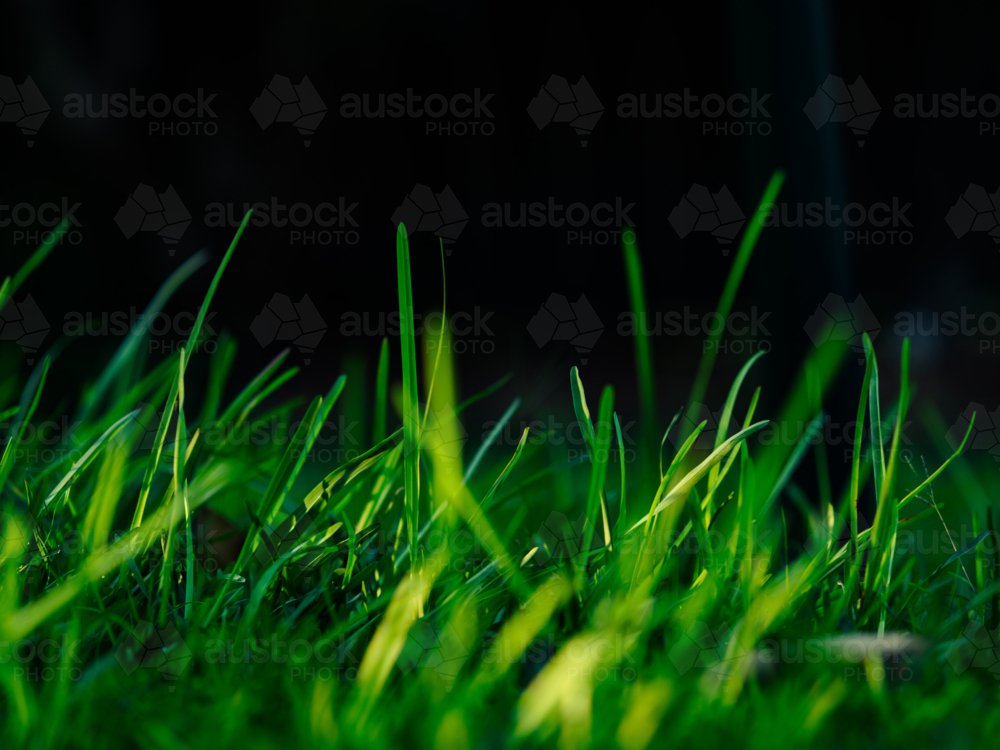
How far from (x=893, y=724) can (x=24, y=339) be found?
2944 mm

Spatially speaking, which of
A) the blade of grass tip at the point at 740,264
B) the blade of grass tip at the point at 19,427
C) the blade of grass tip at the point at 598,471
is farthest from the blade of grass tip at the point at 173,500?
the blade of grass tip at the point at 740,264

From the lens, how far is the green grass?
53cm

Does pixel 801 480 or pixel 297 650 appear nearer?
pixel 297 650

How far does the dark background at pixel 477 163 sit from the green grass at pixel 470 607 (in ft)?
7.25

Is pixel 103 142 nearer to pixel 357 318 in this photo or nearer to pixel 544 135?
pixel 357 318

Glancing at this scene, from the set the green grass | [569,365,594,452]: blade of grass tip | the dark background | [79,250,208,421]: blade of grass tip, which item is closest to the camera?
the green grass

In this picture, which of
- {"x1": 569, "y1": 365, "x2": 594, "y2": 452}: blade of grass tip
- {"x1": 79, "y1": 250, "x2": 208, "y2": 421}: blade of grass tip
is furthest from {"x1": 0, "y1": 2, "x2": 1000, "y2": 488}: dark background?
{"x1": 569, "y1": 365, "x2": 594, "y2": 452}: blade of grass tip

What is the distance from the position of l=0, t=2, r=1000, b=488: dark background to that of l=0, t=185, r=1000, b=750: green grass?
2.21m

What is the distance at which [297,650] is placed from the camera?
0.64 meters

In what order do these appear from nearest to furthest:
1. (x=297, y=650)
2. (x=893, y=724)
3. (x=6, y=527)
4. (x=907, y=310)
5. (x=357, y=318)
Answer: (x=893, y=724) < (x=297, y=650) < (x=6, y=527) < (x=357, y=318) < (x=907, y=310)

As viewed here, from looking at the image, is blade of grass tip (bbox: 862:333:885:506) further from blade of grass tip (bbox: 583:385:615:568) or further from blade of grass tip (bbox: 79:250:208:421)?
blade of grass tip (bbox: 79:250:208:421)

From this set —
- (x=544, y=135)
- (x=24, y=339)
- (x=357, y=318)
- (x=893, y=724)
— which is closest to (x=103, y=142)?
(x=24, y=339)

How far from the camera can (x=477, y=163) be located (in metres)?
3.56

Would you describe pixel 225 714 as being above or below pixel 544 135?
below
